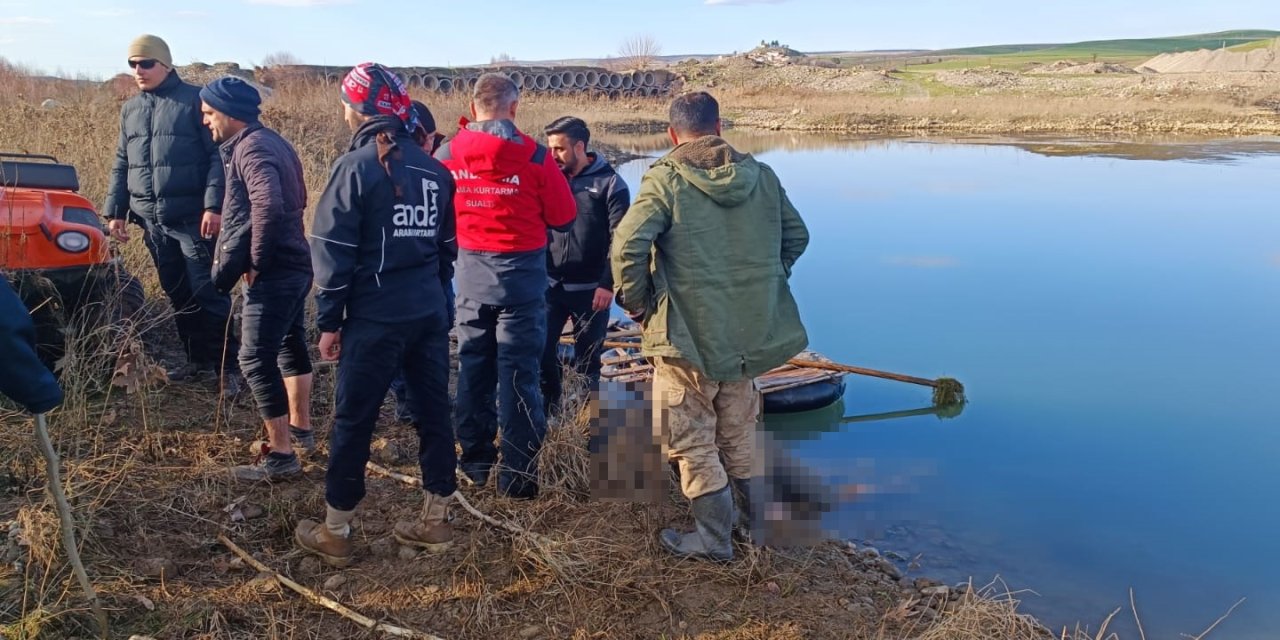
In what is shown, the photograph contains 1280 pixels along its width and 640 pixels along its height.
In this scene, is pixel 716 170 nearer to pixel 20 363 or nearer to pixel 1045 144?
pixel 20 363

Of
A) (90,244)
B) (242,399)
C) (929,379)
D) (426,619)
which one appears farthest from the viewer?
(929,379)

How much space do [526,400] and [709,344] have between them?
0.90m

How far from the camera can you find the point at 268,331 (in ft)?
12.4

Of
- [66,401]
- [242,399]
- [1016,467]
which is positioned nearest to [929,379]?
[1016,467]

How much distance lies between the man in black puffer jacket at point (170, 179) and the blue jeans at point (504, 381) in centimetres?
142

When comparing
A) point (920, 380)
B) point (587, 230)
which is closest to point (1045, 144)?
point (920, 380)

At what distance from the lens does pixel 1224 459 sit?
5.42m

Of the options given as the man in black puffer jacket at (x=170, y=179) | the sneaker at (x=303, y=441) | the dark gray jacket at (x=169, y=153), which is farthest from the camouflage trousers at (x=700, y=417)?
the dark gray jacket at (x=169, y=153)

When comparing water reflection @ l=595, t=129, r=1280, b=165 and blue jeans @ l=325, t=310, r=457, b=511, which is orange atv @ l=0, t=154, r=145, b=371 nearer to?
blue jeans @ l=325, t=310, r=457, b=511

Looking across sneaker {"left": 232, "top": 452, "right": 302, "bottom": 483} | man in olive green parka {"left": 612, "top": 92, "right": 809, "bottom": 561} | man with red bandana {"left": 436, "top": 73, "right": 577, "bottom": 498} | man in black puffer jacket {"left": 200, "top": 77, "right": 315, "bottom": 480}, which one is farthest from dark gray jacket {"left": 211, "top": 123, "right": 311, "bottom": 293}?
man in olive green parka {"left": 612, "top": 92, "right": 809, "bottom": 561}

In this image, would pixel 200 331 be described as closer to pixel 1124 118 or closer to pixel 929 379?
pixel 929 379

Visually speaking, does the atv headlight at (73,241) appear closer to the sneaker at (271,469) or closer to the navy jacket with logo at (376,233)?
the sneaker at (271,469)

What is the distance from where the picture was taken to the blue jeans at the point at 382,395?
10.2ft

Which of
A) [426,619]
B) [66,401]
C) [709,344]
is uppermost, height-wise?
[709,344]
